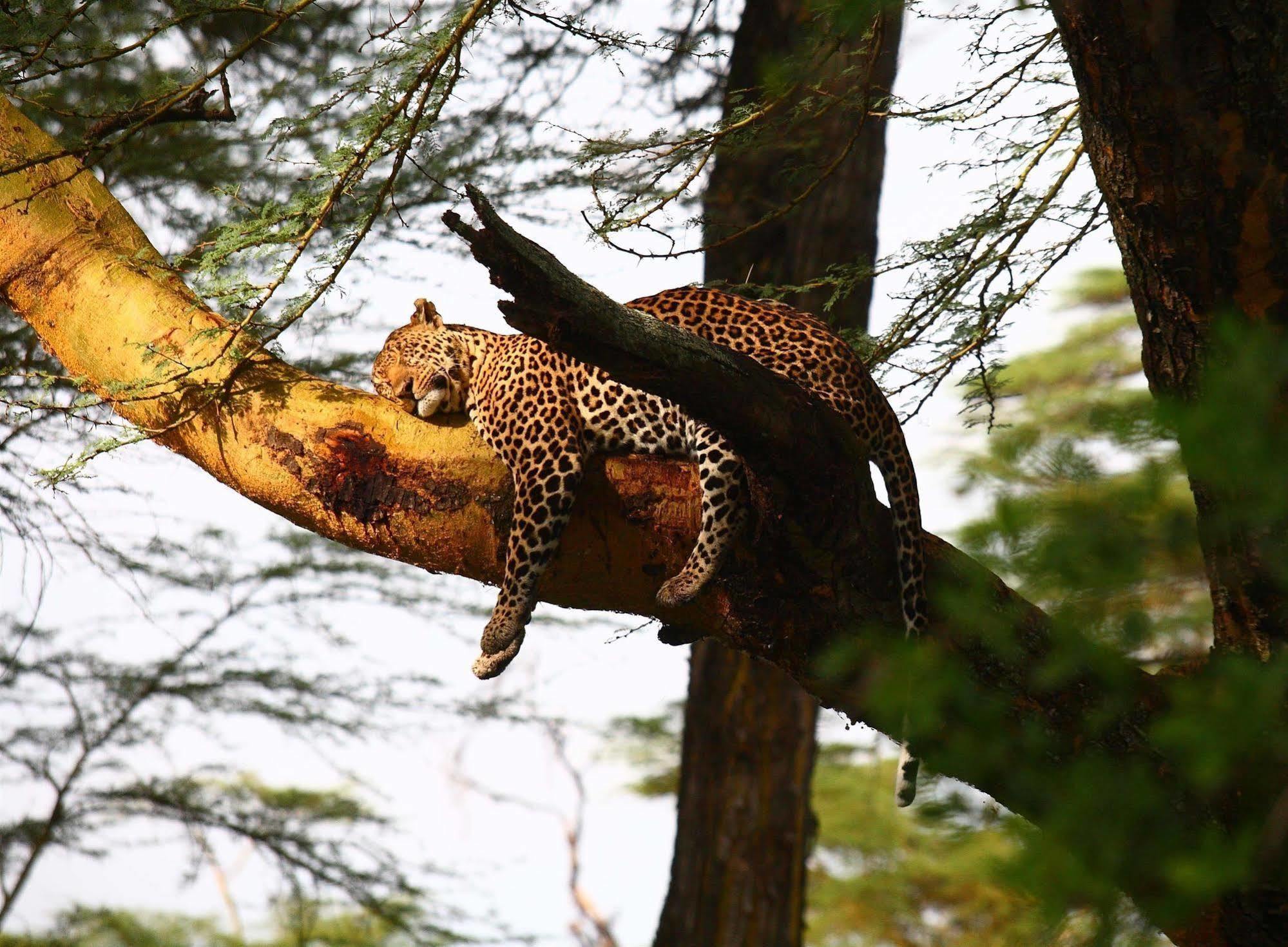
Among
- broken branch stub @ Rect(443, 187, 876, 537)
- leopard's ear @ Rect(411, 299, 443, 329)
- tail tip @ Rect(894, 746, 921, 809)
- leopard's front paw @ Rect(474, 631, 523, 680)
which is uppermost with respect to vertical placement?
leopard's ear @ Rect(411, 299, 443, 329)

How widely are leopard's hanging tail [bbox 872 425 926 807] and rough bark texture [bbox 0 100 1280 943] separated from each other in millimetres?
52

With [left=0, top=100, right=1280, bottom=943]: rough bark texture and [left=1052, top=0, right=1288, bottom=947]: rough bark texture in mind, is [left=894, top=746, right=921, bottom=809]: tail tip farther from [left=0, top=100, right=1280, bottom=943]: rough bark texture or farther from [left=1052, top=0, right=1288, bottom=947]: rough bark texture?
[left=1052, top=0, right=1288, bottom=947]: rough bark texture

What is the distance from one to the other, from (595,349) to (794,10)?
22.5 ft

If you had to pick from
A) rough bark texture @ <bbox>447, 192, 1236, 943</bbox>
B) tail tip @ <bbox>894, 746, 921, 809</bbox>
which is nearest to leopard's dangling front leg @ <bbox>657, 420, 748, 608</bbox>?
rough bark texture @ <bbox>447, 192, 1236, 943</bbox>

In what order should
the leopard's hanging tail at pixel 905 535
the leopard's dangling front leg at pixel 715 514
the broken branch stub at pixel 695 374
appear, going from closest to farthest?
the broken branch stub at pixel 695 374 < the leopard's dangling front leg at pixel 715 514 < the leopard's hanging tail at pixel 905 535

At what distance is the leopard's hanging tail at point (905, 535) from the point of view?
156 inches

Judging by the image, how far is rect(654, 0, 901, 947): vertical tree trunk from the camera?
8688mm

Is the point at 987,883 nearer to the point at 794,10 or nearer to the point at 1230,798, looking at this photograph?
the point at 1230,798

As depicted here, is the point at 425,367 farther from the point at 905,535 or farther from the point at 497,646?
the point at 905,535

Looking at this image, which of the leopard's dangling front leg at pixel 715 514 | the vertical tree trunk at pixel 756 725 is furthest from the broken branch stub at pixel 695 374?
the vertical tree trunk at pixel 756 725

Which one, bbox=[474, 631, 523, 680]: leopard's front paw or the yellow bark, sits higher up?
the yellow bark

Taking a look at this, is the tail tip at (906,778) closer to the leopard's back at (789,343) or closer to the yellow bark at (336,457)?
the yellow bark at (336,457)

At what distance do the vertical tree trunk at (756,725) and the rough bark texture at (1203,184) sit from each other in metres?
4.87

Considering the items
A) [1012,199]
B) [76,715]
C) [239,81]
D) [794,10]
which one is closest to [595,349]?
[1012,199]
